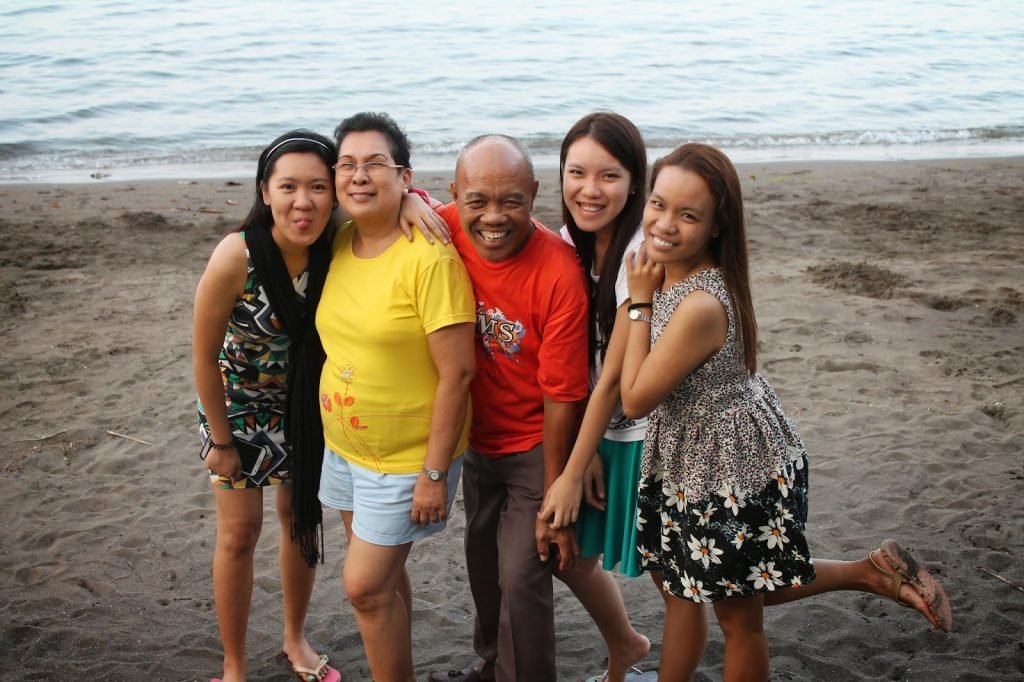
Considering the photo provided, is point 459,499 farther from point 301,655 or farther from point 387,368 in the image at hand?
point 387,368

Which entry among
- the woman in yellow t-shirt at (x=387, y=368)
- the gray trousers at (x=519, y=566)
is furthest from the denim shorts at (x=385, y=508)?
the gray trousers at (x=519, y=566)

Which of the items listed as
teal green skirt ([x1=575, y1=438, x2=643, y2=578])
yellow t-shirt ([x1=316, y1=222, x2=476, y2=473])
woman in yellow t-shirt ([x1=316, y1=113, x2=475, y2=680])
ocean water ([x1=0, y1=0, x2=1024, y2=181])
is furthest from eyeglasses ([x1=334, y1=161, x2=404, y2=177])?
ocean water ([x1=0, y1=0, x2=1024, y2=181])

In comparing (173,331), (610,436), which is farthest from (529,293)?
(173,331)

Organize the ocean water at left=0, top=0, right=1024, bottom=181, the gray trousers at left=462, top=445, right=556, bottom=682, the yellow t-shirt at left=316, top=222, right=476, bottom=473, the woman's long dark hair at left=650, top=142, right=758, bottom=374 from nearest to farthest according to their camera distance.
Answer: the woman's long dark hair at left=650, top=142, right=758, bottom=374 < the yellow t-shirt at left=316, top=222, right=476, bottom=473 < the gray trousers at left=462, top=445, right=556, bottom=682 < the ocean water at left=0, top=0, right=1024, bottom=181

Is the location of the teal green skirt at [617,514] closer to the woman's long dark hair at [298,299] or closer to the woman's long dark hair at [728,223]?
the woman's long dark hair at [728,223]

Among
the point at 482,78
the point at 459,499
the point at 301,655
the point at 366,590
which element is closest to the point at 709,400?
the point at 366,590

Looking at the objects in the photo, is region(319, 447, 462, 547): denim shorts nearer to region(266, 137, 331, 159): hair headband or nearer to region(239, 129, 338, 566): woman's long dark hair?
region(239, 129, 338, 566): woman's long dark hair

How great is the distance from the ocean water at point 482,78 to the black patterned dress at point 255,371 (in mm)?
9944

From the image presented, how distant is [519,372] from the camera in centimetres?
271

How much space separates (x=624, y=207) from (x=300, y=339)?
1037 mm

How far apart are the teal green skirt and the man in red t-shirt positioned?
0.38 ft

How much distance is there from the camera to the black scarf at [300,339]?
9.09 ft

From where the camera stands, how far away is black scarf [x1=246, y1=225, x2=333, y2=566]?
277 cm

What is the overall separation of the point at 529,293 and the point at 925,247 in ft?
21.2
